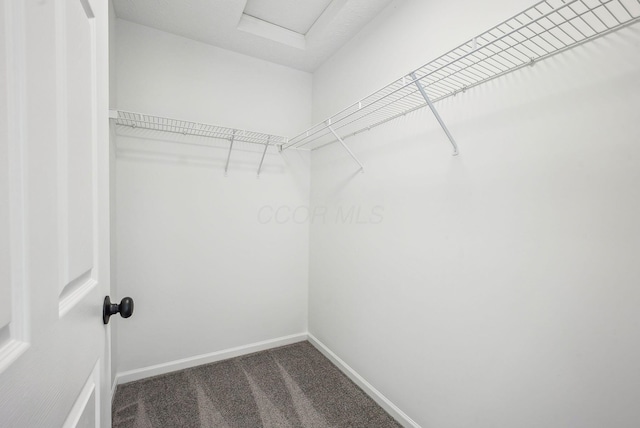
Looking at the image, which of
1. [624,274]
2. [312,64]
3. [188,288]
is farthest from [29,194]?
[312,64]

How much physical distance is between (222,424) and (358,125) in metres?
2.10

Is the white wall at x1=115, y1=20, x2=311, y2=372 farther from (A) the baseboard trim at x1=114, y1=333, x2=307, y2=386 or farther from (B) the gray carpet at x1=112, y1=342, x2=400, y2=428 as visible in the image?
(B) the gray carpet at x1=112, y1=342, x2=400, y2=428

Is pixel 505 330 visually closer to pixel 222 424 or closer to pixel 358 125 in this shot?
pixel 358 125

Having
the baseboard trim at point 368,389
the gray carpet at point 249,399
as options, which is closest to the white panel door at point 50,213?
the gray carpet at point 249,399

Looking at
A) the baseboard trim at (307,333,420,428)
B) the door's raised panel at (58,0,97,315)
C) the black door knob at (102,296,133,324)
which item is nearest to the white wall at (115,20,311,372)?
the baseboard trim at (307,333,420,428)

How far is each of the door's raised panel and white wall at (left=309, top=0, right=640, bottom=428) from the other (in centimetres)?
138

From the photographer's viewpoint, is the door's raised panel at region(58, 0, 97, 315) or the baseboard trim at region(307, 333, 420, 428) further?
the baseboard trim at region(307, 333, 420, 428)

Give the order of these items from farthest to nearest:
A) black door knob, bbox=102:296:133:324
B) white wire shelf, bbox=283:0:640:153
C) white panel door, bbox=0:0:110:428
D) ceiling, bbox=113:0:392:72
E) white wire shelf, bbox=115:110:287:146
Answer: white wire shelf, bbox=115:110:287:146 → ceiling, bbox=113:0:392:72 → white wire shelf, bbox=283:0:640:153 → black door knob, bbox=102:296:133:324 → white panel door, bbox=0:0:110:428

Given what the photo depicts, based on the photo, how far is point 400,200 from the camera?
1645 millimetres

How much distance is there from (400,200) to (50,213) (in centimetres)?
153

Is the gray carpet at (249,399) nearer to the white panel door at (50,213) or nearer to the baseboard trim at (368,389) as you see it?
the baseboard trim at (368,389)

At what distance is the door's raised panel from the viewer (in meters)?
0.47

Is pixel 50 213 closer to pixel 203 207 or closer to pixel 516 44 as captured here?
pixel 516 44

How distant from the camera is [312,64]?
2432mm
